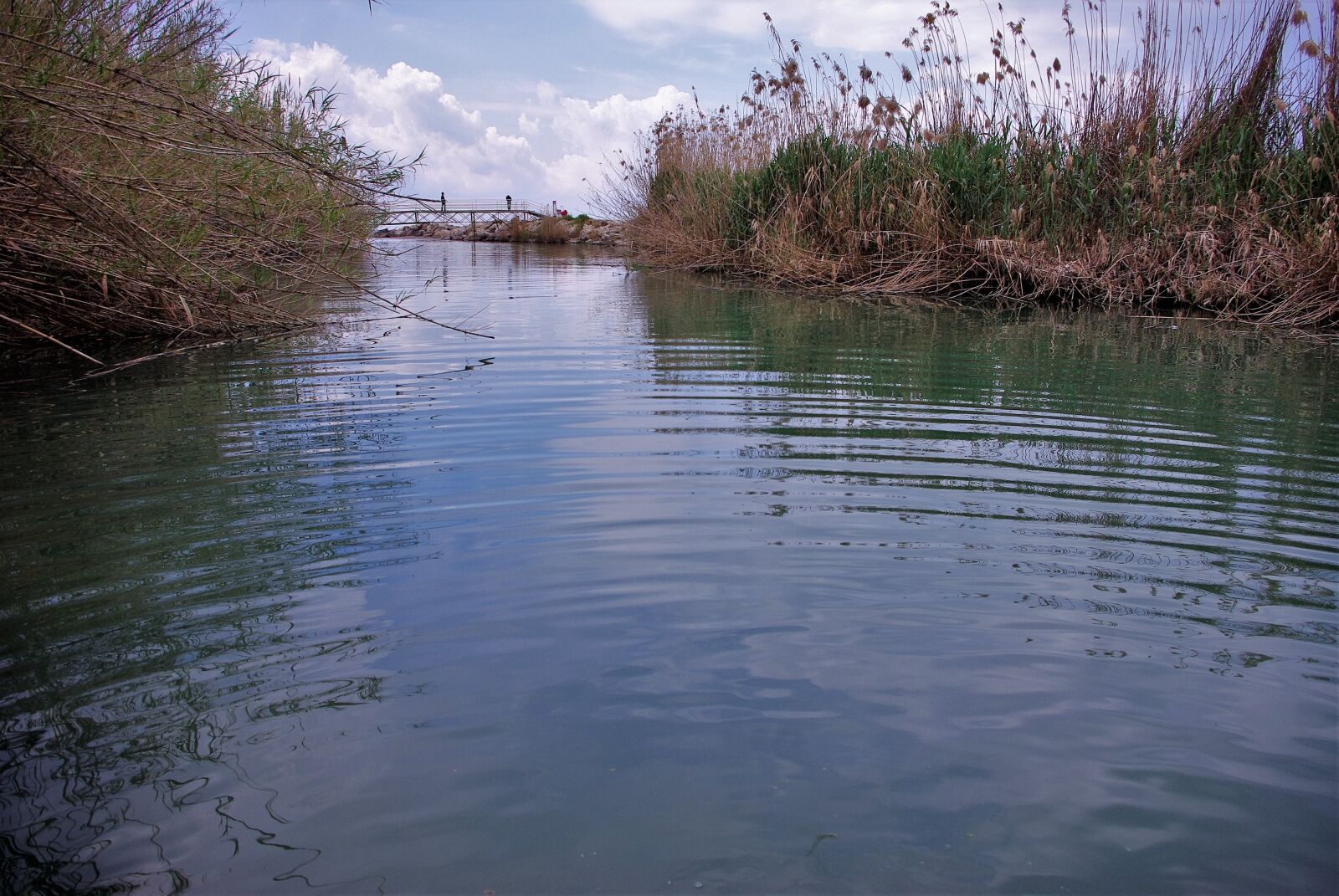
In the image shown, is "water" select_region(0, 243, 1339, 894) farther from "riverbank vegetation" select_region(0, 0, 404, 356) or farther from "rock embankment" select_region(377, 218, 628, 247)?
"rock embankment" select_region(377, 218, 628, 247)

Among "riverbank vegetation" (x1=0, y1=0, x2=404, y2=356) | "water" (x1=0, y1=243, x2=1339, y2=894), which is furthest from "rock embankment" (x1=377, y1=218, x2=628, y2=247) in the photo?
"water" (x1=0, y1=243, x2=1339, y2=894)

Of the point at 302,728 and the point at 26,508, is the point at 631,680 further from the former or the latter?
the point at 26,508

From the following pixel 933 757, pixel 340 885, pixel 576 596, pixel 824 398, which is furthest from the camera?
pixel 824 398

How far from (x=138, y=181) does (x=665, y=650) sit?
4.47 metres

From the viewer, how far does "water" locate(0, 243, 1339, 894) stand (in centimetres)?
146

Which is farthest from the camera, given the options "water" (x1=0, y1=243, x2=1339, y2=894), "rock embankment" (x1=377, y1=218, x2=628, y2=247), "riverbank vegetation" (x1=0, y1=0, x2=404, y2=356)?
"rock embankment" (x1=377, y1=218, x2=628, y2=247)

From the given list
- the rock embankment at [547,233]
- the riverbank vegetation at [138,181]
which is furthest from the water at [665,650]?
the rock embankment at [547,233]

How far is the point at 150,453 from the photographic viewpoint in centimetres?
357

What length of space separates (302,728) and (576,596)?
2.49 feet

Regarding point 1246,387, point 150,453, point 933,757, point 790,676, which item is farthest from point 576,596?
point 1246,387

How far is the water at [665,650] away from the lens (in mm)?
1455

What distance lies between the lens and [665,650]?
2.05m

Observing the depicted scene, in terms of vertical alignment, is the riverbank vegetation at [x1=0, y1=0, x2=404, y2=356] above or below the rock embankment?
below

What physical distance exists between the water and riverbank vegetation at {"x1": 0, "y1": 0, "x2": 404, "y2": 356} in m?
0.97
